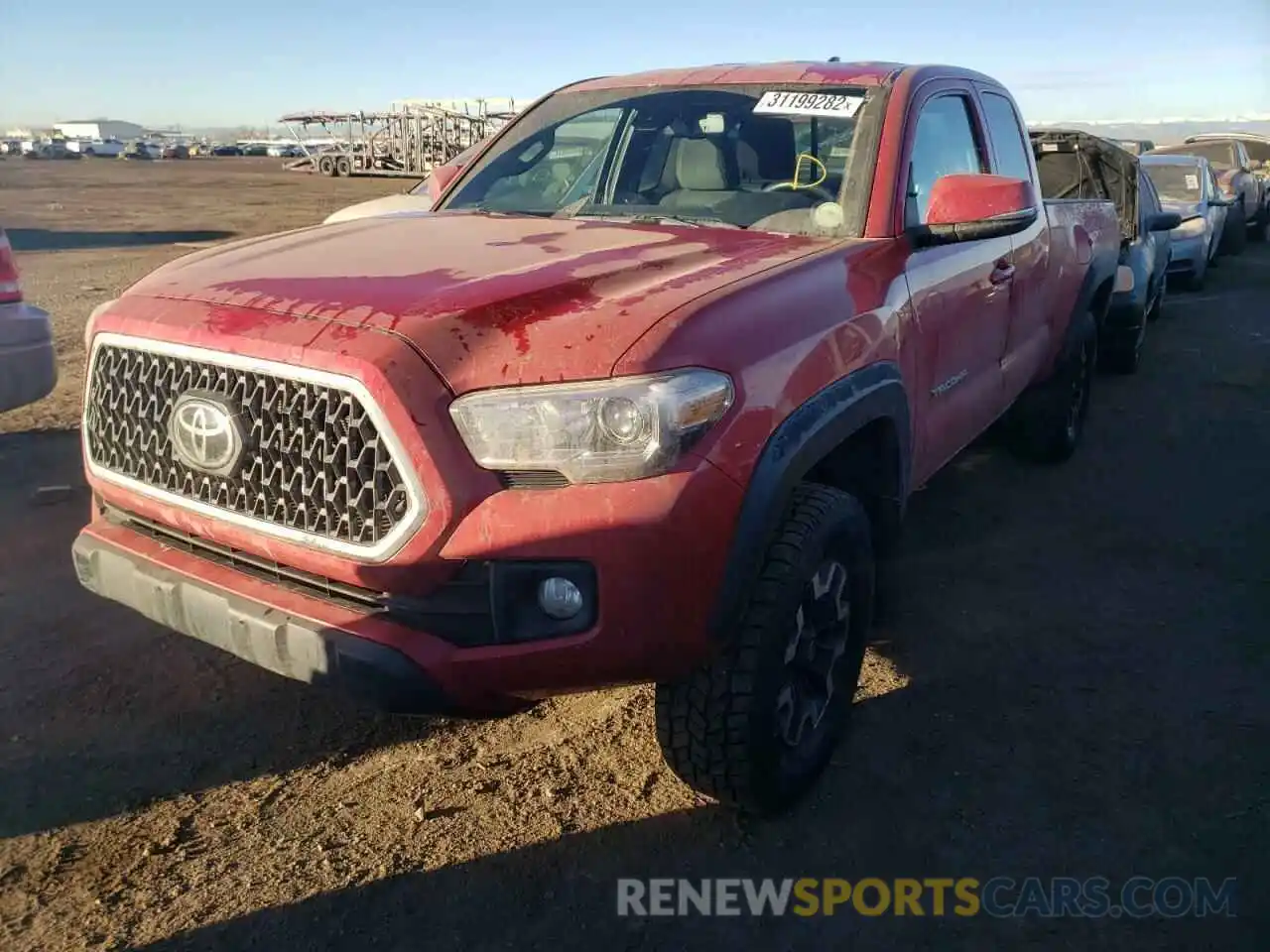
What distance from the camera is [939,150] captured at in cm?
373

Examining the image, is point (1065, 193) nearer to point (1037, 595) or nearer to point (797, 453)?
point (1037, 595)

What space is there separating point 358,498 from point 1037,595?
301 cm

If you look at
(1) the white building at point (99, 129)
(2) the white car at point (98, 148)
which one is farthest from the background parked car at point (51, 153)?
(1) the white building at point (99, 129)

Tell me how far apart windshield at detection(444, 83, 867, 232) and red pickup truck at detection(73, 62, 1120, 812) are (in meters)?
0.03

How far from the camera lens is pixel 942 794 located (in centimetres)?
294

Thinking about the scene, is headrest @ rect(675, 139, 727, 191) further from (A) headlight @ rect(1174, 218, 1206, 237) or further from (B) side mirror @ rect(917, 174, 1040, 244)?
(A) headlight @ rect(1174, 218, 1206, 237)

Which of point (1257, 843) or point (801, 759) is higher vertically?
point (801, 759)

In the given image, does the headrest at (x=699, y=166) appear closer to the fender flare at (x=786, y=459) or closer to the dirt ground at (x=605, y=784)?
the fender flare at (x=786, y=459)

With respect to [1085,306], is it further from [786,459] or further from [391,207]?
[786,459]

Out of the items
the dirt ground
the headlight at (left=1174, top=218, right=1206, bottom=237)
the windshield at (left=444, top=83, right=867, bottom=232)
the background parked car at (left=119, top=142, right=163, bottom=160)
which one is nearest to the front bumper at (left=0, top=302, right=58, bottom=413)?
the dirt ground

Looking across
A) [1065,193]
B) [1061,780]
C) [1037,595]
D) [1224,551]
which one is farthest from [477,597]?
[1065,193]

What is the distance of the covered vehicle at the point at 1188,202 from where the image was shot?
1230 centimetres

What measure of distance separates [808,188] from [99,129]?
177m

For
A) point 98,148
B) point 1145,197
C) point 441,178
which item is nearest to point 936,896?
point 441,178
